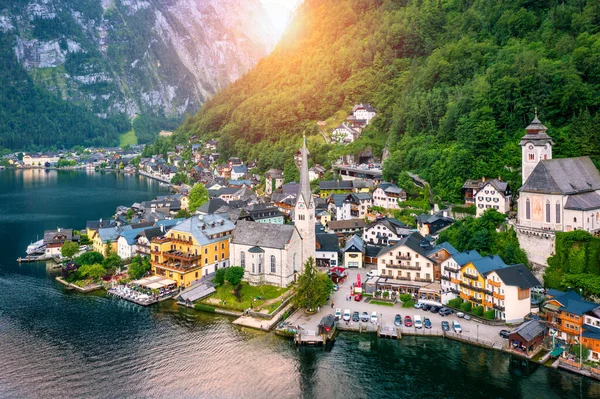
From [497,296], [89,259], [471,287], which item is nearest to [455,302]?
[471,287]

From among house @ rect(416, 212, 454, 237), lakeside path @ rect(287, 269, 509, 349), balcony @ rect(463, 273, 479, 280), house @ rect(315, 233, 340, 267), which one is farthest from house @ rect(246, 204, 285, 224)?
balcony @ rect(463, 273, 479, 280)

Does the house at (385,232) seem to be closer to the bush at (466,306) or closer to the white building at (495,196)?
the white building at (495,196)

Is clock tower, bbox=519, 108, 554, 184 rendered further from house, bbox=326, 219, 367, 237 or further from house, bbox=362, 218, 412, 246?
house, bbox=326, 219, 367, 237

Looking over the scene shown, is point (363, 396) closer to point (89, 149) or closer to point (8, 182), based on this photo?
point (8, 182)

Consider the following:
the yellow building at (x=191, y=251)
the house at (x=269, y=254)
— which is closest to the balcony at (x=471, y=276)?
the house at (x=269, y=254)

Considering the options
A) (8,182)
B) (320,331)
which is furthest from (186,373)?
(8,182)

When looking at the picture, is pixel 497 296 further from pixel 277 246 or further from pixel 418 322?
pixel 277 246

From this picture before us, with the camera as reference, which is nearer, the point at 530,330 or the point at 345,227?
the point at 530,330
